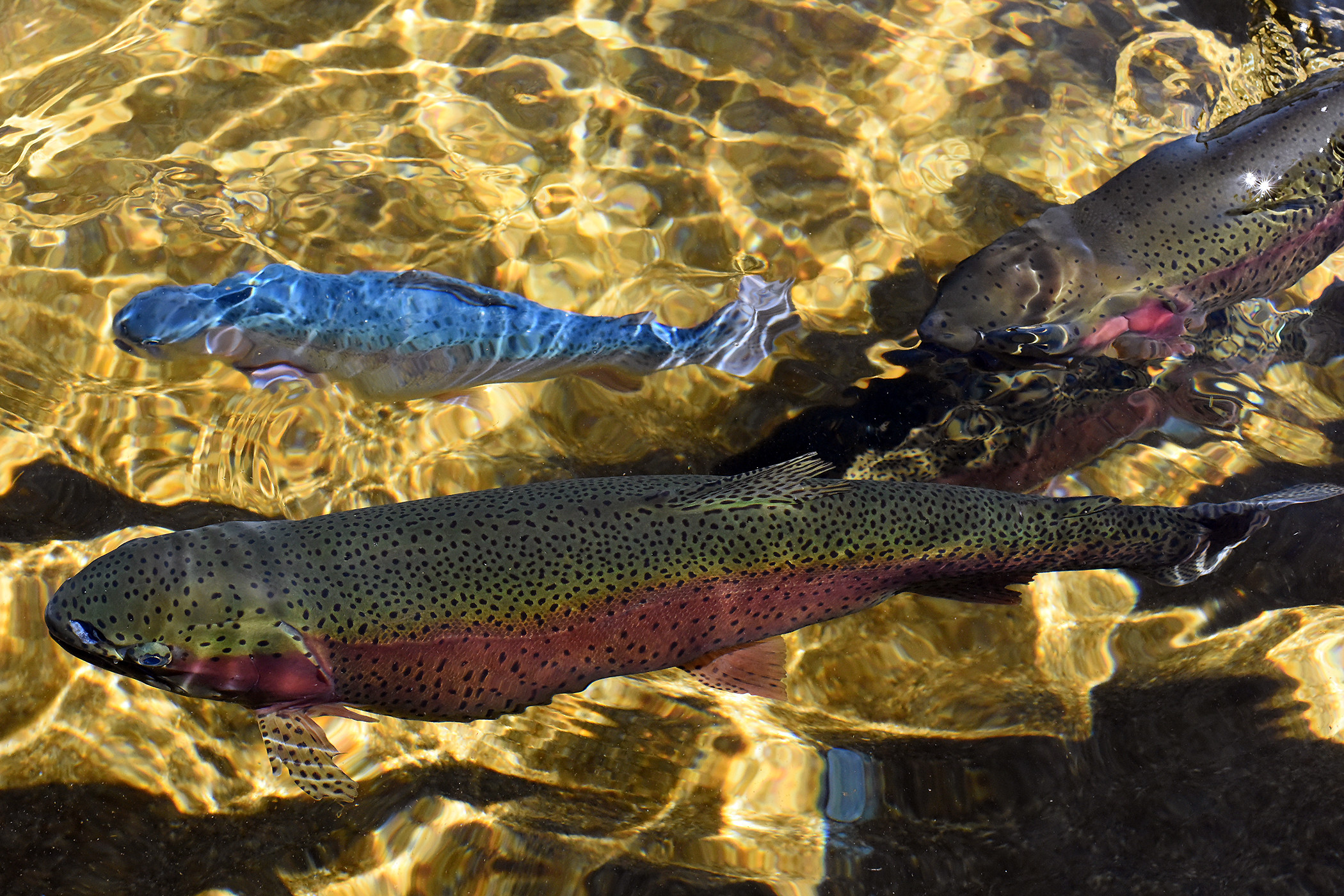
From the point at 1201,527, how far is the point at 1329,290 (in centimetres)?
288

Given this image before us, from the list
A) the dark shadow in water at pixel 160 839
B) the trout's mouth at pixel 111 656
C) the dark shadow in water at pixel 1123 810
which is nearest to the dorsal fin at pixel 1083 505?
the dark shadow in water at pixel 1123 810

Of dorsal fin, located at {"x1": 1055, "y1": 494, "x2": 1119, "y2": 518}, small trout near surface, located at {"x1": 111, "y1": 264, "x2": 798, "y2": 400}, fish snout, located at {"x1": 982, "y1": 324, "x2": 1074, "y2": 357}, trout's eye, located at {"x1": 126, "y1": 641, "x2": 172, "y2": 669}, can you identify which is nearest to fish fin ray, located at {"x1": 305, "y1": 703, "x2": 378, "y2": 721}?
trout's eye, located at {"x1": 126, "y1": 641, "x2": 172, "y2": 669}

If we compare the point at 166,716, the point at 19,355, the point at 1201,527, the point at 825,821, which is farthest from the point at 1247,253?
the point at 19,355

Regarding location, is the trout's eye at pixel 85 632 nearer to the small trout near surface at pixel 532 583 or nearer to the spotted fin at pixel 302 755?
the small trout near surface at pixel 532 583

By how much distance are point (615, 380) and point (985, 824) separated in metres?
2.76

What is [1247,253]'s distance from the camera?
15.5ft

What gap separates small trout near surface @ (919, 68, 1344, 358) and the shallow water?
10.4 inches

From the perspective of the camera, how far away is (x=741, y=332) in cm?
483

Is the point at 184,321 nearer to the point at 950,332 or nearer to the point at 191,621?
the point at 191,621

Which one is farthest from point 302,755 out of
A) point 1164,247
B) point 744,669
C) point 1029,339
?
point 1164,247

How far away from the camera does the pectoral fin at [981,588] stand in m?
3.49

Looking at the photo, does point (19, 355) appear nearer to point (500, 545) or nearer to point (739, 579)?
point (500, 545)

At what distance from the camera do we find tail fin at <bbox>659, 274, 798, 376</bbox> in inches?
187

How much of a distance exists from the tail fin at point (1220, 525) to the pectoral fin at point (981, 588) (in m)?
0.65
